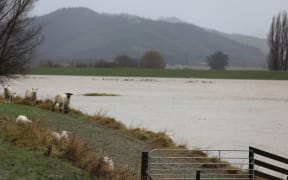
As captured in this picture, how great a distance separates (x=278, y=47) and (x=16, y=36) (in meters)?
81.7

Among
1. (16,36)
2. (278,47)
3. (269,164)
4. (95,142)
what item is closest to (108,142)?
(95,142)

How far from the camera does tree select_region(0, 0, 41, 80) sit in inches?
904

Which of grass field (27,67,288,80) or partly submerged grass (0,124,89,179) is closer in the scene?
partly submerged grass (0,124,89,179)

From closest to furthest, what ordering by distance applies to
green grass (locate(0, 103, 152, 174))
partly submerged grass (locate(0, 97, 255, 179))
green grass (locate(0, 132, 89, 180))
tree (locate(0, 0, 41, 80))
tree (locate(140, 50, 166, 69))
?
1. green grass (locate(0, 132, 89, 180))
2. partly submerged grass (locate(0, 97, 255, 179))
3. green grass (locate(0, 103, 152, 174))
4. tree (locate(0, 0, 41, 80))
5. tree (locate(140, 50, 166, 69))

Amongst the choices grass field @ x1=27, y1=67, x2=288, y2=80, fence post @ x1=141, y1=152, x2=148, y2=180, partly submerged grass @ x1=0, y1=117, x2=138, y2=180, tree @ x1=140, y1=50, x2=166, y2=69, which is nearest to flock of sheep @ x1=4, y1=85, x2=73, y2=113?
partly submerged grass @ x1=0, y1=117, x2=138, y2=180

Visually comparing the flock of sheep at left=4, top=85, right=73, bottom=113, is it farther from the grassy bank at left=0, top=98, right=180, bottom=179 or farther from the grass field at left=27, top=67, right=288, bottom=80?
the grass field at left=27, top=67, right=288, bottom=80

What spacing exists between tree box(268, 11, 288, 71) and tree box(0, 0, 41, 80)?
253 ft

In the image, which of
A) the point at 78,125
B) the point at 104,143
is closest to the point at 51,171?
the point at 104,143

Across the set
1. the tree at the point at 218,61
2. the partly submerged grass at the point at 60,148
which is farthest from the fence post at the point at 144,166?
the tree at the point at 218,61

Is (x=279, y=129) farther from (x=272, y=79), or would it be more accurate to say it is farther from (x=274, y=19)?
(x=274, y=19)

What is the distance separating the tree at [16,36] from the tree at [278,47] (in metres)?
77.3

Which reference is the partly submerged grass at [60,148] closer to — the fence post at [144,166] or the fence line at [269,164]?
the fence post at [144,166]

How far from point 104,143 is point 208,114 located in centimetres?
→ 2028

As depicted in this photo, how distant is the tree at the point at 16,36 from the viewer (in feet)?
75.3
